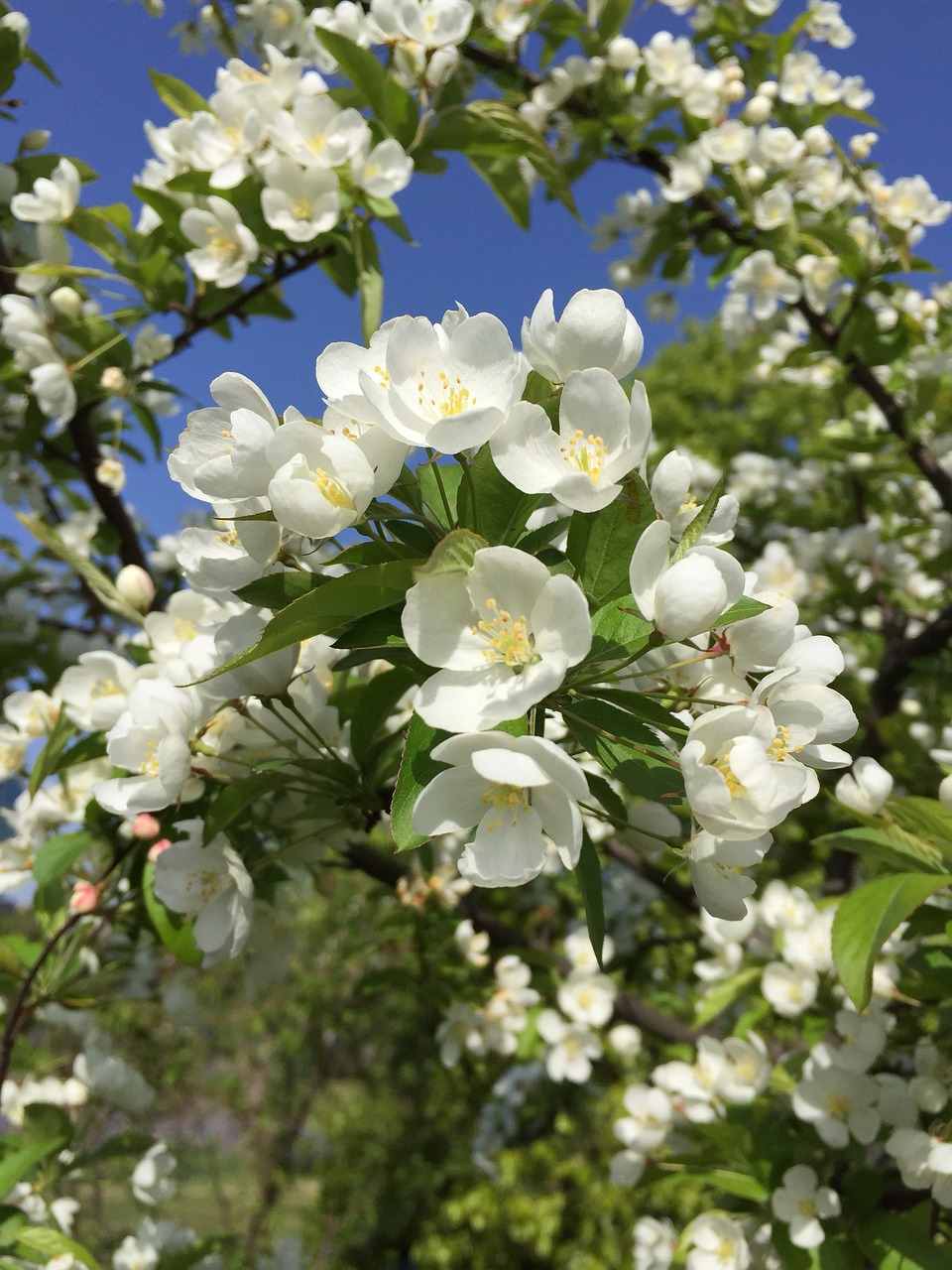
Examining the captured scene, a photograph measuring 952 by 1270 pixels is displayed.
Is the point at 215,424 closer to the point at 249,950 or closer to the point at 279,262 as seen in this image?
the point at 249,950

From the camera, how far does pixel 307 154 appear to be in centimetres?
160

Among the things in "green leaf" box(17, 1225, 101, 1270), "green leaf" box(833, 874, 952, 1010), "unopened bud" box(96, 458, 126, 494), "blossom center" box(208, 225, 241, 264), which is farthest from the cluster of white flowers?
"green leaf" box(17, 1225, 101, 1270)

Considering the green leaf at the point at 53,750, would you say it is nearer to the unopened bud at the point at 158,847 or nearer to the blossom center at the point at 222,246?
the unopened bud at the point at 158,847

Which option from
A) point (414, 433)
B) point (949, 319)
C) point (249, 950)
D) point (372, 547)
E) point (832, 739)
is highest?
point (414, 433)

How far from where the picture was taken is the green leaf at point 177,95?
180cm

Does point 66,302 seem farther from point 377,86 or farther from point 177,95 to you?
point 377,86

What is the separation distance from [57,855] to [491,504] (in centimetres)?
98

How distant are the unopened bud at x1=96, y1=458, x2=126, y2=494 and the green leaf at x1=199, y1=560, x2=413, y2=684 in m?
1.64

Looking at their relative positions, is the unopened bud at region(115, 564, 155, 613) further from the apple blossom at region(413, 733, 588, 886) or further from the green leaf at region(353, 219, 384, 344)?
the apple blossom at region(413, 733, 588, 886)

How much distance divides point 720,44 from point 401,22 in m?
1.85

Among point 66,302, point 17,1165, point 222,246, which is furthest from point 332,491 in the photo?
point 66,302

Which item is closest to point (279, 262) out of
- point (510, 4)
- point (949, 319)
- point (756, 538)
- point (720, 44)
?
point (510, 4)

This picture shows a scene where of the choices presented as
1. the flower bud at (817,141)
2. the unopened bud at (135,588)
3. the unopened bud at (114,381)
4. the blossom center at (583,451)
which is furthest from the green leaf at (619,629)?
the flower bud at (817,141)

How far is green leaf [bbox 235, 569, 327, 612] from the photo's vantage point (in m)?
0.85
